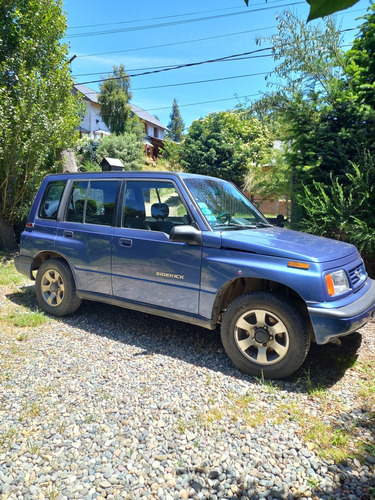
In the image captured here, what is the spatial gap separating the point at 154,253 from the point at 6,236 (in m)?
7.11

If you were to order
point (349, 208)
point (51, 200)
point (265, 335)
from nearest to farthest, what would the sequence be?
1. point (265, 335)
2. point (51, 200)
3. point (349, 208)

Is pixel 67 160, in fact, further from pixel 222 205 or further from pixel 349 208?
pixel 349 208

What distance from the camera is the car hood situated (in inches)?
122

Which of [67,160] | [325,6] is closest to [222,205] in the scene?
[325,6]

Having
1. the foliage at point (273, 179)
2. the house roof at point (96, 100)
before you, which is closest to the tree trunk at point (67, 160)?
the foliage at point (273, 179)

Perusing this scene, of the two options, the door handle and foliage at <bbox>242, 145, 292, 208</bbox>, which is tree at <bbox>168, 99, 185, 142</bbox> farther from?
the door handle

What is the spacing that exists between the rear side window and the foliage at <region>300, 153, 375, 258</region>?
3.35 metres

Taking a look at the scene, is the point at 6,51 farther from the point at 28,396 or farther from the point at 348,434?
the point at 348,434

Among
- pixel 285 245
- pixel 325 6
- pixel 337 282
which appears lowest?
pixel 337 282

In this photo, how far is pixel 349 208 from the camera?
18.3 ft

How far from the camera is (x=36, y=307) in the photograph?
17.1ft

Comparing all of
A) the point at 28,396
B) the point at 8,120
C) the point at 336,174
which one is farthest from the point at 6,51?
the point at 28,396

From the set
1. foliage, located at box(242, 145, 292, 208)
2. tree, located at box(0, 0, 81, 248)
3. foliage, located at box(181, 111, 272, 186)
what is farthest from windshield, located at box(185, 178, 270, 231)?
foliage, located at box(181, 111, 272, 186)

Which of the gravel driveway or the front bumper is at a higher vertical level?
the front bumper
